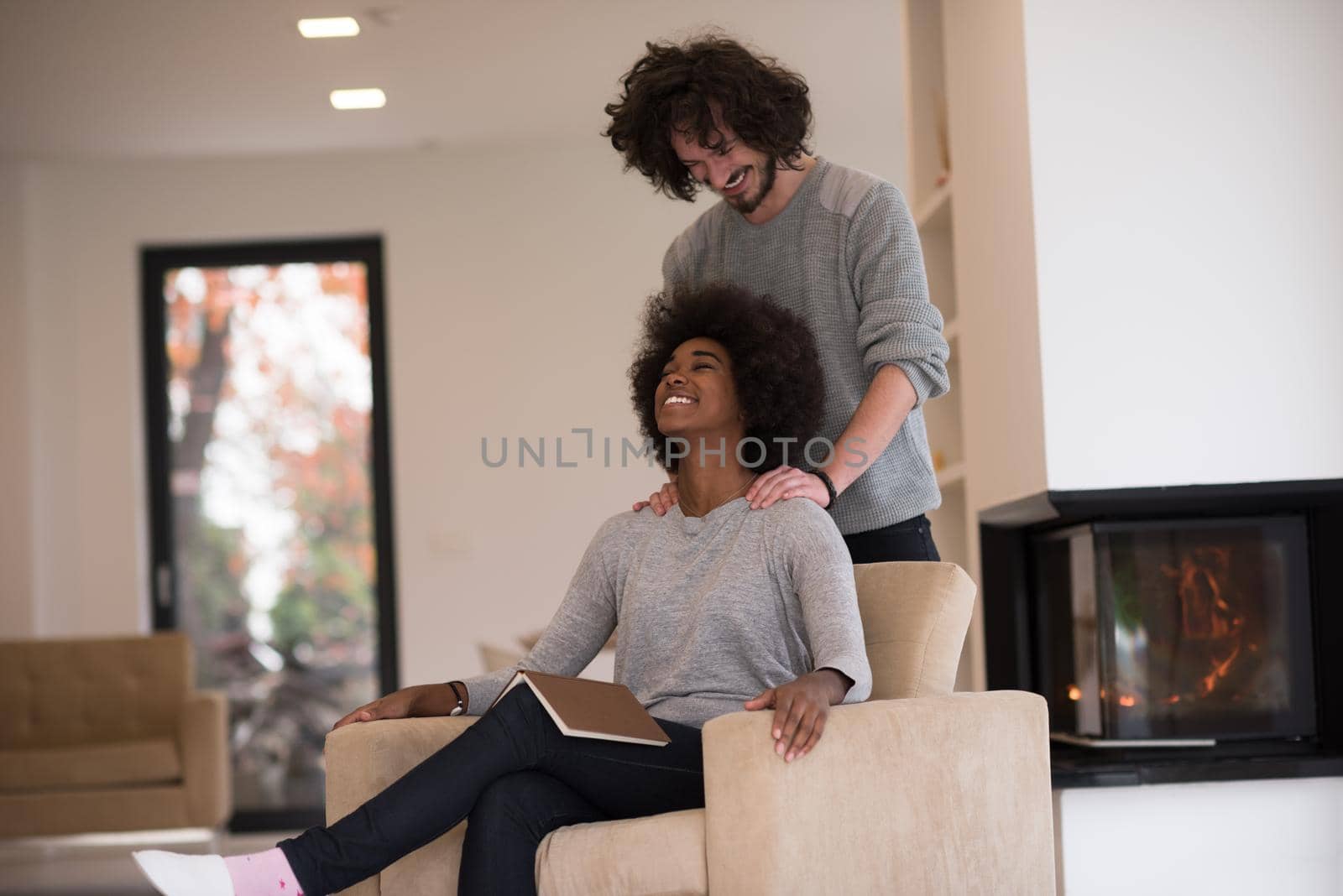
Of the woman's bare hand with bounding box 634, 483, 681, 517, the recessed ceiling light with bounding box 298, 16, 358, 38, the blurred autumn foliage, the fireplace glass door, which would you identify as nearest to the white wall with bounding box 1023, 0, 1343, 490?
the fireplace glass door

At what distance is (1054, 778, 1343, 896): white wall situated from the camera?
117 inches

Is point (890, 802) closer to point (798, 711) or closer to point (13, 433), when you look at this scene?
point (798, 711)

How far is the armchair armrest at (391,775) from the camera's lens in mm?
2037

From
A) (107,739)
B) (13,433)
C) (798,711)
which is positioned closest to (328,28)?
(13,433)

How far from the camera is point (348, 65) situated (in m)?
5.32

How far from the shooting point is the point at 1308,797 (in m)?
3.01

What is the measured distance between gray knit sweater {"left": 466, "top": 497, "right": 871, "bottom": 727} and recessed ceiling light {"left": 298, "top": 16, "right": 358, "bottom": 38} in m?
3.18

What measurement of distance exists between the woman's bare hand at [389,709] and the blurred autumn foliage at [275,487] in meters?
4.35

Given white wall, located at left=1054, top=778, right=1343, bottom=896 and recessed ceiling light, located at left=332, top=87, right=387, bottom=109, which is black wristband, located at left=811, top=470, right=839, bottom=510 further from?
recessed ceiling light, located at left=332, top=87, right=387, bottom=109

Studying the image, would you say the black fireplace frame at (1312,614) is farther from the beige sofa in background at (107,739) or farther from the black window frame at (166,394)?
the black window frame at (166,394)

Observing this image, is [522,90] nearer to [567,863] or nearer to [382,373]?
[382,373]

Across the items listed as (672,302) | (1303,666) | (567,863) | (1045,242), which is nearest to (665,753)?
(567,863)

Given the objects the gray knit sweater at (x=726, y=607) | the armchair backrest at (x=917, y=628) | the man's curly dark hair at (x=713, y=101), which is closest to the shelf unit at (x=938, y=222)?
the man's curly dark hair at (x=713, y=101)

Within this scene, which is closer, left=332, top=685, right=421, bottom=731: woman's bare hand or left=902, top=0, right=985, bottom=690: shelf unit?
left=332, top=685, right=421, bottom=731: woman's bare hand
